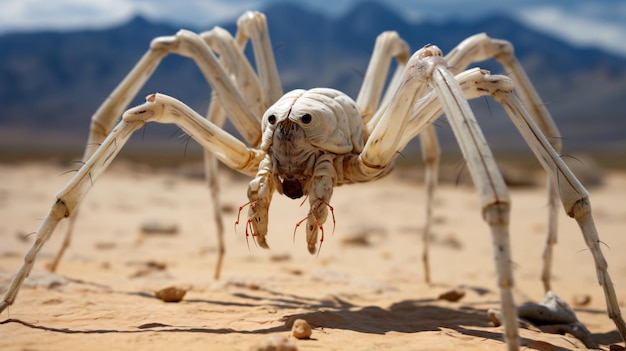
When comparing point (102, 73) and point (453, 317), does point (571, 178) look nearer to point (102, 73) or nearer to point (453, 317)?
point (453, 317)

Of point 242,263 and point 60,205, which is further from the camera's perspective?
point 242,263

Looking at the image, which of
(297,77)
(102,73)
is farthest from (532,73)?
A: (102,73)

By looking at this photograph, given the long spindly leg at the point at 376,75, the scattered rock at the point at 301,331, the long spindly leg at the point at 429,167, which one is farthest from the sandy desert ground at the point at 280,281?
the long spindly leg at the point at 376,75

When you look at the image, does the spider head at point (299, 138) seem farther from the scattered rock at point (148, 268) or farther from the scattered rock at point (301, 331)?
the scattered rock at point (148, 268)

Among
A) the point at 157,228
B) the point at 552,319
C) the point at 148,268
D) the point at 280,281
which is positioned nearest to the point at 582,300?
the point at 552,319

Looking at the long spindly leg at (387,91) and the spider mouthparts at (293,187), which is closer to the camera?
the spider mouthparts at (293,187)

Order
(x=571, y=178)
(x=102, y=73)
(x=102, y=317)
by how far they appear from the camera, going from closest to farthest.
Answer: (x=571, y=178) < (x=102, y=317) < (x=102, y=73)

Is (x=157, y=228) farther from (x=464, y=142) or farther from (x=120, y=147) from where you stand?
(x=464, y=142)
